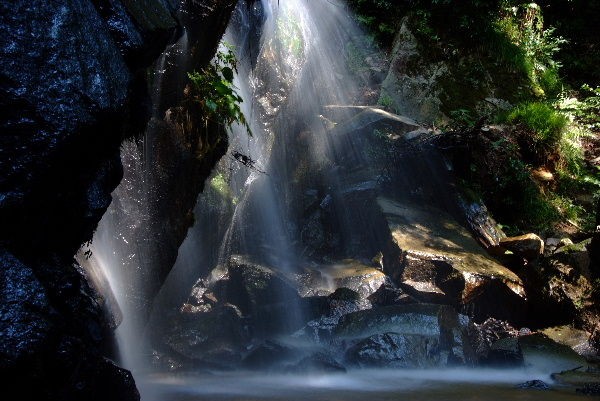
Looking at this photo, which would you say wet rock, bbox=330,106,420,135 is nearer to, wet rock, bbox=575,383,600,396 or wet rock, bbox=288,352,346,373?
wet rock, bbox=288,352,346,373

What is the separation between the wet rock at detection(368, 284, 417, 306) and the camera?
7.11 m

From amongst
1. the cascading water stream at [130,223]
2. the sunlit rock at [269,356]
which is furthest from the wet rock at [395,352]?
the cascading water stream at [130,223]

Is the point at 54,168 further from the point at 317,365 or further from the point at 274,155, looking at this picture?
the point at 274,155

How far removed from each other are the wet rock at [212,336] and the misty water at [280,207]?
0.86 feet

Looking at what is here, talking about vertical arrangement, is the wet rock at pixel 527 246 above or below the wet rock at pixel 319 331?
above

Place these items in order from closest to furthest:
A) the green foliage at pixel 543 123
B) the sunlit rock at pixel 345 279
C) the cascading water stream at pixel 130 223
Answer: the cascading water stream at pixel 130 223
the sunlit rock at pixel 345 279
the green foliage at pixel 543 123

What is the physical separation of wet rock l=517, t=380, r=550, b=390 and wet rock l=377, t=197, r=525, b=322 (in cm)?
211

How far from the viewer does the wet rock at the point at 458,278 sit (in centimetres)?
694

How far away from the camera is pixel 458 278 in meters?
6.91

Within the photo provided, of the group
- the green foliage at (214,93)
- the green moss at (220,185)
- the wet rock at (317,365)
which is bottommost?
the wet rock at (317,365)

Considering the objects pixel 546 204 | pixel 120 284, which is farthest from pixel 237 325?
pixel 546 204

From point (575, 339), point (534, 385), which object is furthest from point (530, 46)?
point (534, 385)

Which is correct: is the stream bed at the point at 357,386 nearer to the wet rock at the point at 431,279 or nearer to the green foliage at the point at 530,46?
the wet rock at the point at 431,279

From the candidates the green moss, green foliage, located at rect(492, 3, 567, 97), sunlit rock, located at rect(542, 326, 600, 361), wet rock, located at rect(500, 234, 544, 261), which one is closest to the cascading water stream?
the green moss
